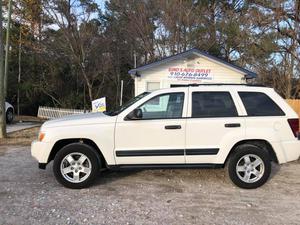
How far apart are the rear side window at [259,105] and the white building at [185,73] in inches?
363

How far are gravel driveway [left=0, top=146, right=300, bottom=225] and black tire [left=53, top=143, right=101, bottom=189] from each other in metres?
0.14

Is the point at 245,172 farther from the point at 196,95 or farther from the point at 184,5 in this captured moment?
the point at 184,5

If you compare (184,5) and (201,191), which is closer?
(201,191)

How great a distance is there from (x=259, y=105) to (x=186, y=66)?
9533 mm

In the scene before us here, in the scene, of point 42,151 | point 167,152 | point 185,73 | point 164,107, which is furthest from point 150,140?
point 185,73

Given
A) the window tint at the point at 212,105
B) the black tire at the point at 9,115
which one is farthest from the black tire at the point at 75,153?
the black tire at the point at 9,115

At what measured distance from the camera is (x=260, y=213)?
472cm

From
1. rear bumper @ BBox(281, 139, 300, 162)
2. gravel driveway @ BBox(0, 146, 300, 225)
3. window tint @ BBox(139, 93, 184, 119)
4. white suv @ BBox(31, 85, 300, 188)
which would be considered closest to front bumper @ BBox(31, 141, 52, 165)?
white suv @ BBox(31, 85, 300, 188)

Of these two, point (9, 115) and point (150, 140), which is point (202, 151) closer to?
point (150, 140)

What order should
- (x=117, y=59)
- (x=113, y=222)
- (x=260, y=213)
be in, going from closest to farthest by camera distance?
(x=113, y=222) → (x=260, y=213) → (x=117, y=59)

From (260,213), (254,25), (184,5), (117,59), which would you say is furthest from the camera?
(117,59)

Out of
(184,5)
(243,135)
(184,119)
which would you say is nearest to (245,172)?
(243,135)

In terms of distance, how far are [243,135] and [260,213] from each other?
4.80 ft

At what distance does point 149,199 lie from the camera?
523 cm
